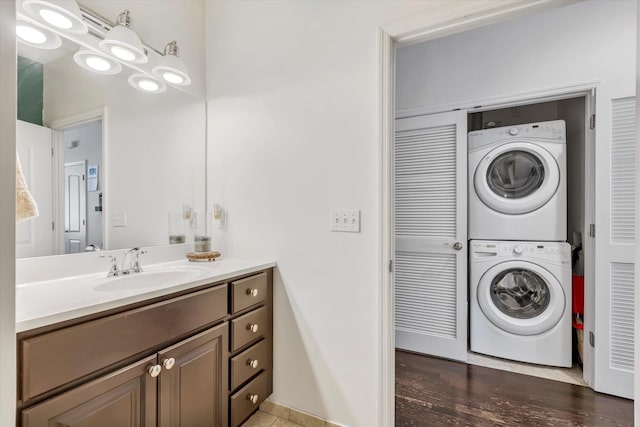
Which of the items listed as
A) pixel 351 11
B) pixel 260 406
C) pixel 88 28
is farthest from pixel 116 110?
pixel 260 406

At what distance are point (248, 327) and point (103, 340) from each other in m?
0.70

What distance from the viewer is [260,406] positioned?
176 centimetres

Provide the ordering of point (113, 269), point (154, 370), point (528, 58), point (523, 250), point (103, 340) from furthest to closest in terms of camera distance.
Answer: point (523, 250)
point (528, 58)
point (113, 269)
point (154, 370)
point (103, 340)

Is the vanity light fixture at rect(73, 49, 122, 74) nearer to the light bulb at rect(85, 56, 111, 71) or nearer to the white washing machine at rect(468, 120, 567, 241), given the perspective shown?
the light bulb at rect(85, 56, 111, 71)

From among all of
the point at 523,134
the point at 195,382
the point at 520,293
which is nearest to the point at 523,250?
the point at 520,293

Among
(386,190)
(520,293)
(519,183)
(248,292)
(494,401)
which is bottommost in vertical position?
(494,401)

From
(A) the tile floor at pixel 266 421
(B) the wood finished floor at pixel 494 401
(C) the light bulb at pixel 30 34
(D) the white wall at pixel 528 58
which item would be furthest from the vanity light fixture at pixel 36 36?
(B) the wood finished floor at pixel 494 401

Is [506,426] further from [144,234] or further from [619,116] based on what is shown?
[144,234]

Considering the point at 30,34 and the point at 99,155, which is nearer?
the point at 30,34

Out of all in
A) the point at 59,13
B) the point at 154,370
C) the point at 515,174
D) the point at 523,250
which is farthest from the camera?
the point at 515,174

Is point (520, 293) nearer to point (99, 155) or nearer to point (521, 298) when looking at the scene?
point (521, 298)

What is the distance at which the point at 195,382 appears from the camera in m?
1.25

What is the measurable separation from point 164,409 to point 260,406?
778 mm

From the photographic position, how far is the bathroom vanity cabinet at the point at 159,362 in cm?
83
